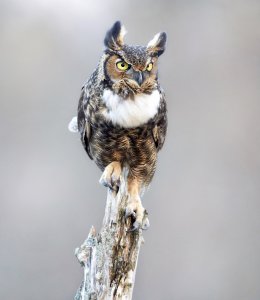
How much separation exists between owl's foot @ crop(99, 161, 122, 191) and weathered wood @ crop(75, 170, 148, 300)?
6.7 inches

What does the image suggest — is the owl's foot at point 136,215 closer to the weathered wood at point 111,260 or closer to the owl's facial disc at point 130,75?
the weathered wood at point 111,260

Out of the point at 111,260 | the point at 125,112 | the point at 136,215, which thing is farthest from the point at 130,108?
the point at 111,260

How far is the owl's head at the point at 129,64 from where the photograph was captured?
2.04 meters

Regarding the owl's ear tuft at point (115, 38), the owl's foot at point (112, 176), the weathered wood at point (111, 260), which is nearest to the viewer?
the weathered wood at point (111, 260)

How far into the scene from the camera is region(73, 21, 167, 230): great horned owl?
6.81 ft

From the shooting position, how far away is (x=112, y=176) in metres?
2.29

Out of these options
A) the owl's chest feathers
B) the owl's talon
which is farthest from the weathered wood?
the owl's chest feathers

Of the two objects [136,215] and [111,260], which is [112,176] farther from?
[111,260]

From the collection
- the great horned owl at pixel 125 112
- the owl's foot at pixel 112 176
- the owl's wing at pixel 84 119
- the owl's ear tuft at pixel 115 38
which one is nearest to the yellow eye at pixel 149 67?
the great horned owl at pixel 125 112

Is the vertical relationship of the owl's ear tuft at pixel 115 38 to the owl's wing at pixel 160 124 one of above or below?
above

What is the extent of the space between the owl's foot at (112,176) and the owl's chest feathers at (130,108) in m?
0.20

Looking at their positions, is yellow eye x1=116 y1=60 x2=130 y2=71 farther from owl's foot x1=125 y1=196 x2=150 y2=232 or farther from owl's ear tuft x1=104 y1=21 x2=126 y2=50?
owl's foot x1=125 y1=196 x2=150 y2=232

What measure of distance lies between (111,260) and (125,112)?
0.49 metres

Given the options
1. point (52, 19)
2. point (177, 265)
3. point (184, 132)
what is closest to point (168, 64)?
point (184, 132)
